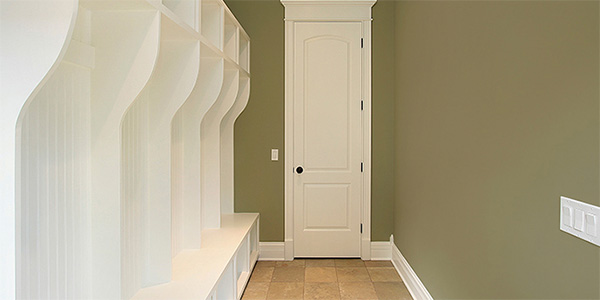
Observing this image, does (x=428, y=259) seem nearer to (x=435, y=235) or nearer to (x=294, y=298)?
(x=435, y=235)

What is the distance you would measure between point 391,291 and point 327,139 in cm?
143

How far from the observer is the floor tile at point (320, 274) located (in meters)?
3.35

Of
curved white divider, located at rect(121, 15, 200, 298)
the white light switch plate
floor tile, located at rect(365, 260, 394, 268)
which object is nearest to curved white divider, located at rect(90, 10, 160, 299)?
curved white divider, located at rect(121, 15, 200, 298)

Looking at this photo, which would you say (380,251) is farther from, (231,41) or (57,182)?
(57,182)

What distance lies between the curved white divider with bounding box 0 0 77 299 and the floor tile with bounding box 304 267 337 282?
2.55 m

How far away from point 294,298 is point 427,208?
113 cm

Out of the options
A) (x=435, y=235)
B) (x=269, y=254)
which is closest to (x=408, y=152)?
(x=435, y=235)

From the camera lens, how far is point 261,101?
3836 millimetres

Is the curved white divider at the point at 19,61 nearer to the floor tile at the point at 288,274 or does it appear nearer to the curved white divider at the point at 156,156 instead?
the curved white divider at the point at 156,156

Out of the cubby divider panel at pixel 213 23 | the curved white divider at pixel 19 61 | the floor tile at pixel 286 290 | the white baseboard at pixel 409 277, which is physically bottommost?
the floor tile at pixel 286 290

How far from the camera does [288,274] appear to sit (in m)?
3.48

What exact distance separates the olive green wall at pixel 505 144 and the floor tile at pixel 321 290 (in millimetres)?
665

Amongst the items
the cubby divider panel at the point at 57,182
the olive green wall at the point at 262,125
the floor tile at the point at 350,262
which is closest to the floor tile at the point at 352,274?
the floor tile at the point at 350,262

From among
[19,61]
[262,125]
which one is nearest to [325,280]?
[262,125]
